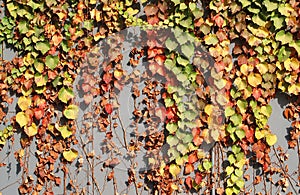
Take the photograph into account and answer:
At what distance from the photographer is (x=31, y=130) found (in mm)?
2525

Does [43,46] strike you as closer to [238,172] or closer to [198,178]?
[198,178]

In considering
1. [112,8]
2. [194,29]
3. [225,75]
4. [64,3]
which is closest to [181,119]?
[225,75]

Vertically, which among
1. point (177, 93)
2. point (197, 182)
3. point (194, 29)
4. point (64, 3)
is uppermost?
point (64, 3)

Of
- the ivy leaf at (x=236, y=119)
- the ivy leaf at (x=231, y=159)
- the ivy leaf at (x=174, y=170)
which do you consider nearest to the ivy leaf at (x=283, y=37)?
the ivy leaf at (x=236, y=119)

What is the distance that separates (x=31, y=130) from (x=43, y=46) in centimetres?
47

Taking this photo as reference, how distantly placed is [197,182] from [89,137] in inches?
25.2

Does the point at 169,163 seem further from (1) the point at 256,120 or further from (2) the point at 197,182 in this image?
(1) the point at 256,120

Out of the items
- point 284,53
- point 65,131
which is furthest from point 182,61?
point 65,131

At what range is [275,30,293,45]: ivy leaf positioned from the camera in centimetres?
235

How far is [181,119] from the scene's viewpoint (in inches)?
97.0

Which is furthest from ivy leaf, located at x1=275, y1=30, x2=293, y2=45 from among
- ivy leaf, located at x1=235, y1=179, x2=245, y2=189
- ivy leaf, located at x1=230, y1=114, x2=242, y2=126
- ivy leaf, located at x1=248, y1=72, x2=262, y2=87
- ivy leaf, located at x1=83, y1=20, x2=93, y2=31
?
ivy leaf, located at x1=83, y1=20, x2=93, y2=31

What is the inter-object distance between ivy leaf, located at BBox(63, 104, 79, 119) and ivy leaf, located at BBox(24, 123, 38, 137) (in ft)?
0.62

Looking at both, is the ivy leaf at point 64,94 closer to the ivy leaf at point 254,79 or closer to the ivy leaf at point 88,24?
the ivy leaf at point 88,24

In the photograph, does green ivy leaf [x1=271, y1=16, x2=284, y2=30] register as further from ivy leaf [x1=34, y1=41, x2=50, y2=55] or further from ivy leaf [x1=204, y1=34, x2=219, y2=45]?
ivy leaf [x1=34, y1=41, x2=50, y2=55]
